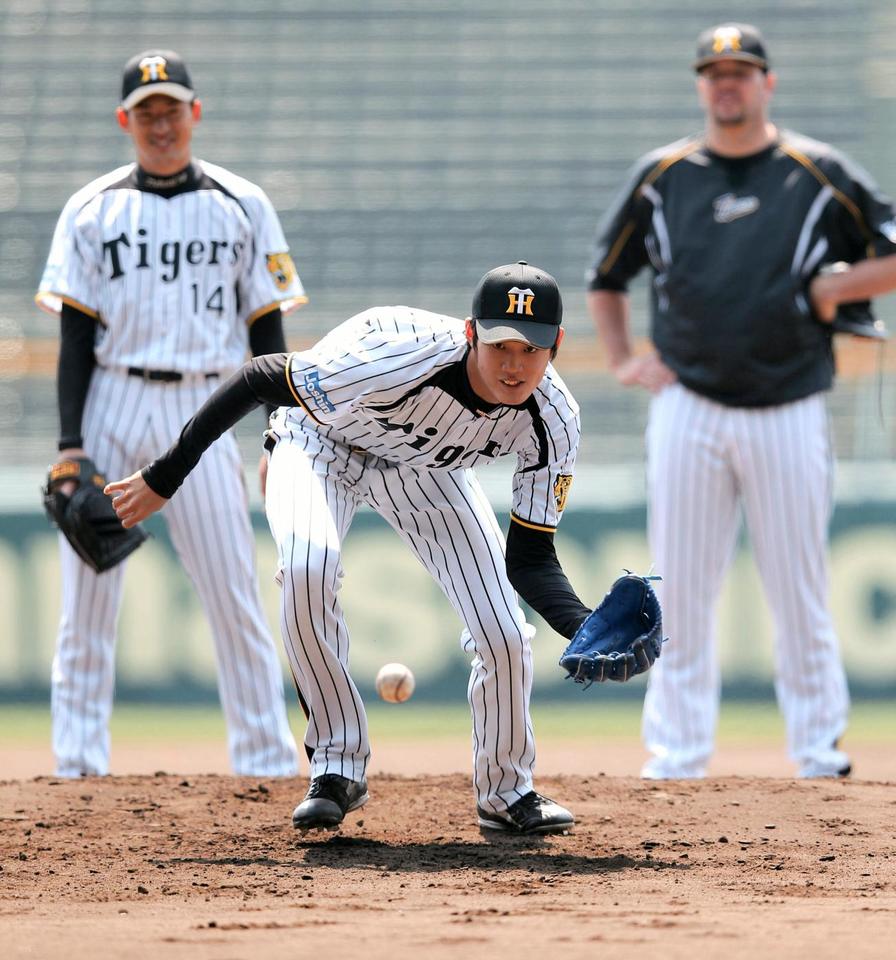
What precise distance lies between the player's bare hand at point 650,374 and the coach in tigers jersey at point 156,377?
1457 mm

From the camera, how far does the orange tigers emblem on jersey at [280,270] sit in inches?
211

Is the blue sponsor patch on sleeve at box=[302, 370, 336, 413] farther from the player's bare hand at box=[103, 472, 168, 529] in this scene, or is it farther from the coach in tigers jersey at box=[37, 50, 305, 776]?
the coach in tigers jersey at box=[37, 50, 305, 776]

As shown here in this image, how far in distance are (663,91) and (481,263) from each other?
253 centimetres

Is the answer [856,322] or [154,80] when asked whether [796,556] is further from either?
[154,80]

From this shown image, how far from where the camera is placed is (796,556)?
217 inches

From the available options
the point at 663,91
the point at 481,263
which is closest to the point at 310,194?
the point at 481,263

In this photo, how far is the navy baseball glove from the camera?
359 centimetres

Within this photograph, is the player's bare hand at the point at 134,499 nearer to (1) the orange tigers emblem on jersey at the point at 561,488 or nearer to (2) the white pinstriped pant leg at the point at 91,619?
(1) the orange tigers emblem on jersey at the point at 561,488

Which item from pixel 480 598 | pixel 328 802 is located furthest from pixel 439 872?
pixel 480 598

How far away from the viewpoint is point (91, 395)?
208 inches

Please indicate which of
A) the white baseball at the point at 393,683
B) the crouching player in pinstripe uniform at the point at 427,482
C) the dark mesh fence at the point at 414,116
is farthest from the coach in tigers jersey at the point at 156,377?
the dark mesh fence at the point at 414,116

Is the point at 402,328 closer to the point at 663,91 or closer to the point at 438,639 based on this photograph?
the point at 438,639

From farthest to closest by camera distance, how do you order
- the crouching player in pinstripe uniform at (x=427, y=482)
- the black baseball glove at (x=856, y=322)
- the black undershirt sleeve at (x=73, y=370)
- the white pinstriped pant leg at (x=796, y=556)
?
the black baseball glove at (x=856, y=322) → the white pinstriped pant leg at (x=796, y=556) → the black undershirt sleeve at (x=73, y=370) → the crouching player in pinstripe uniform at (x=427, y=482)

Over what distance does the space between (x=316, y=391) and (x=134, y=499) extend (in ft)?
1.76
